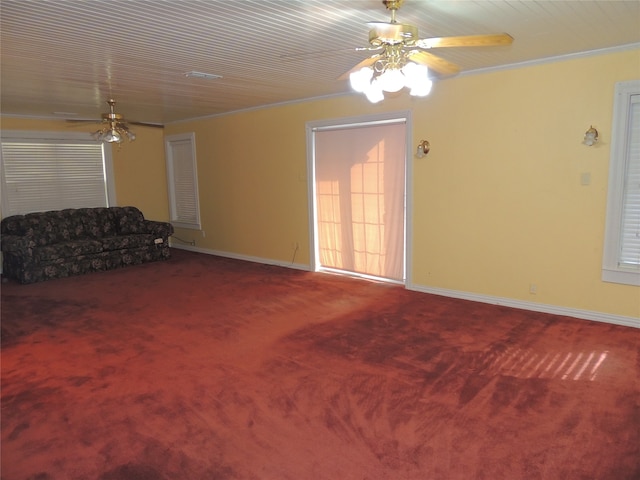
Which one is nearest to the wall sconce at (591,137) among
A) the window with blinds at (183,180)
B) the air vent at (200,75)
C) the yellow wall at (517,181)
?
the yellow wall at (517,181)

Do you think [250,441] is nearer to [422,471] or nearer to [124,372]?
[422,471]

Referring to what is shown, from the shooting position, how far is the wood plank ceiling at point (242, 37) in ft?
9.02

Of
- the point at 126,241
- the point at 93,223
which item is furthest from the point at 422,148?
the point at 93,223

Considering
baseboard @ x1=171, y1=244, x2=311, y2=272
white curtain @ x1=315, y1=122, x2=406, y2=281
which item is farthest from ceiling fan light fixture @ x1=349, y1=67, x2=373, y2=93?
baseboard @ x1=171, y1=244, x2=311, y2=272

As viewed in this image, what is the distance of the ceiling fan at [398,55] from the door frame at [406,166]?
89.9 inches

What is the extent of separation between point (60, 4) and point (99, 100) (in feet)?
11.3

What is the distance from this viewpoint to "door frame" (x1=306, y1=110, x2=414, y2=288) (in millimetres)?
5160

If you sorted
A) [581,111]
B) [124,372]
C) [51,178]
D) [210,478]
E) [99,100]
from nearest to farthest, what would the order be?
[210,478] < [124,372] < [581,111] < [99,100] < [51,178]

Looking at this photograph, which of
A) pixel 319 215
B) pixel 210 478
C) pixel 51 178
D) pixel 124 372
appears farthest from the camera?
pixel 51 178

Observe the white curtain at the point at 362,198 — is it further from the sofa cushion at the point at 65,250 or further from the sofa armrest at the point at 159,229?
the sofa cushion at the point at 65,250

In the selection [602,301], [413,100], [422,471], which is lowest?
[422,471]

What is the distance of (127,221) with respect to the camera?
759 centimetres

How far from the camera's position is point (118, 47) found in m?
3.44

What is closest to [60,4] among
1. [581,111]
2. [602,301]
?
[581,111]
